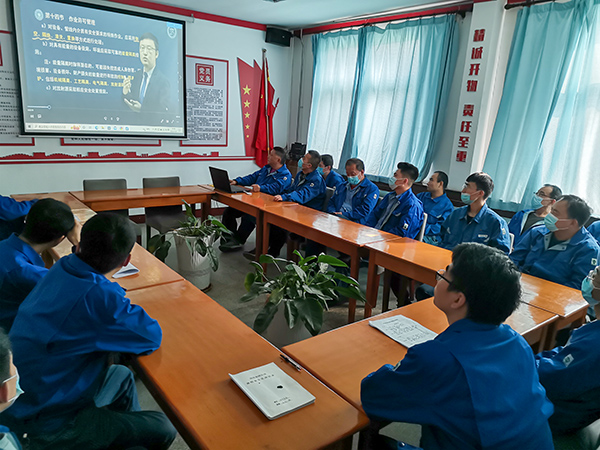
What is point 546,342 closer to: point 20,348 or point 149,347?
point 149,347

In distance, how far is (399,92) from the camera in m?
4.95

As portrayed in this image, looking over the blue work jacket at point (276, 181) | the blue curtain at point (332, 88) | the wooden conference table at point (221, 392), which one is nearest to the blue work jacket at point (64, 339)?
the wooden conference table at point (221, 392)

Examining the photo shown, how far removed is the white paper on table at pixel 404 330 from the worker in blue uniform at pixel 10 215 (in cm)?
250

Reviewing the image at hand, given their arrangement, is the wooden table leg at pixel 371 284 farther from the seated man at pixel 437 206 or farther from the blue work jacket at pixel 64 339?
the blue work jacket at pixel 64 339

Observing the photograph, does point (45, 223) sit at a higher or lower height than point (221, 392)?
higher

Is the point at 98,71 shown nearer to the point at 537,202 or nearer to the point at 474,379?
the point at 537,202

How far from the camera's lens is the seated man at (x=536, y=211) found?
11.2 feet

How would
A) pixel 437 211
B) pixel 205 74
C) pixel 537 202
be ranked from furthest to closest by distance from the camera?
pixel 205 74
pixel 437 211
pixel 537 202

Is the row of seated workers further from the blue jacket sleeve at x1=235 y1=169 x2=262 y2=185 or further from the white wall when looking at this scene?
the white wall

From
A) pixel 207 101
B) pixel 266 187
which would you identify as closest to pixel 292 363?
pixel 266 187

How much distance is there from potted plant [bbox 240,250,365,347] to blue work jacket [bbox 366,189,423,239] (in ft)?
Answer: 4.18

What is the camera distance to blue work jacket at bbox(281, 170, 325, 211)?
427 cm

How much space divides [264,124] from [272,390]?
5569 mm

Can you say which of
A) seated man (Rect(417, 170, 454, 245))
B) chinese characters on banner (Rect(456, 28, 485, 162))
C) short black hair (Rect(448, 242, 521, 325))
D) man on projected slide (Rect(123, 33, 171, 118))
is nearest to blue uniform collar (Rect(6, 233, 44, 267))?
short black hair (Rect(448, 242, 521, 325))
